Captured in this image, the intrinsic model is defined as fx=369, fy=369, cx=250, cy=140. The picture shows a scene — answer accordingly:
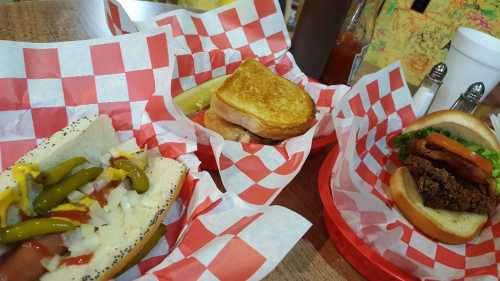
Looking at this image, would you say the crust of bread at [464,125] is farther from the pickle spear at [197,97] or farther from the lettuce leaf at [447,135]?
the pickle spear at [197,97]

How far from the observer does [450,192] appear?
1.42 metres

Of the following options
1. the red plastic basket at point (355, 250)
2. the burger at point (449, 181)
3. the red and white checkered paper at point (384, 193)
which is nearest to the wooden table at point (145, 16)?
the red plastic basket at point (355, 250)

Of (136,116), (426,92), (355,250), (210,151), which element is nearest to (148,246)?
(210,151)

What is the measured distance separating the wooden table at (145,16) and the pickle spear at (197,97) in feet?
1.21

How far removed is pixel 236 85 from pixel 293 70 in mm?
454

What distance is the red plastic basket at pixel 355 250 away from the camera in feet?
3.89

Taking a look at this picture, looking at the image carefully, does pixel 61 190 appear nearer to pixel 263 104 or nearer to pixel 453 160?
pixel 263 104

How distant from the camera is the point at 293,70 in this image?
1.96m

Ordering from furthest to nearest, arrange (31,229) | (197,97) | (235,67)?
(235,67), (197,97), (31,229)

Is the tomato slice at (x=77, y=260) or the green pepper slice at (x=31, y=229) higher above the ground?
the green pepper slice at (x=31, y=229)

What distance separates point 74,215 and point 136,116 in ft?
1.52

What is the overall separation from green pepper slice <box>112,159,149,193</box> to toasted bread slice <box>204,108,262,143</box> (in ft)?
1.40

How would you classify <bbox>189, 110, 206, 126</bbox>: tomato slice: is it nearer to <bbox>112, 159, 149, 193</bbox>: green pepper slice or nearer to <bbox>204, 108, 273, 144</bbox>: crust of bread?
<bbox>204, 108, 273, 144</bbox>: crust of bread

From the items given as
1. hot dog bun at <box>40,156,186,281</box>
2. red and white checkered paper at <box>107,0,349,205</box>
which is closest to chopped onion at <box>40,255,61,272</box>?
hot dog bun at <box>40,156,186,281</box>
